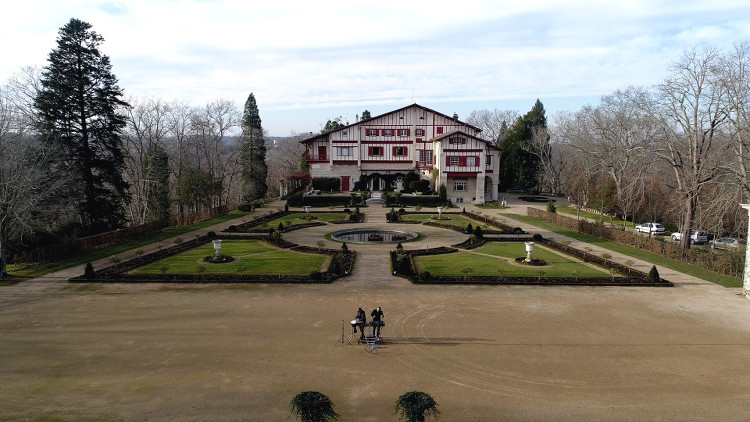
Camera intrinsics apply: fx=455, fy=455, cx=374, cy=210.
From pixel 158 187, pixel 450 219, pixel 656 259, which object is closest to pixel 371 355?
pixel 656 259

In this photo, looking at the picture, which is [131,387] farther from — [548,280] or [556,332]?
[548,280]

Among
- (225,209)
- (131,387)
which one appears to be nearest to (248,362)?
(131,387)

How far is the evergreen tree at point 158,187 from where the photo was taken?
49594mm

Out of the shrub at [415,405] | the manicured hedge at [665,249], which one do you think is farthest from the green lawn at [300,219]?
the shrub at [415,405]

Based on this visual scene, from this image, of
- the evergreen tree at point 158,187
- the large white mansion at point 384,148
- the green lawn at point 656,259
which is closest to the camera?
the green lawn at point 656,259

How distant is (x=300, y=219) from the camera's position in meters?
47.1

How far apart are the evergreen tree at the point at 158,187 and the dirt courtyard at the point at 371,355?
29719 millimetres

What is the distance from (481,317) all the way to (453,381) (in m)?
5.77

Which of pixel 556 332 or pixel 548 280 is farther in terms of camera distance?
pixel 548 280

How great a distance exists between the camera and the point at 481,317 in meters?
18.4

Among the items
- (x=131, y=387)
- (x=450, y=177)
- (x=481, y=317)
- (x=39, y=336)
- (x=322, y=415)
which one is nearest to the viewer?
(x=322, y=415)

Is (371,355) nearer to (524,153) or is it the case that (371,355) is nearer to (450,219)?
(450,219)

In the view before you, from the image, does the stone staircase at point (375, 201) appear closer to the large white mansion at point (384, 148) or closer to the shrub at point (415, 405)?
the large white mansion at point (384, 148)

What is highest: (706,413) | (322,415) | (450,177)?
(450,177)
